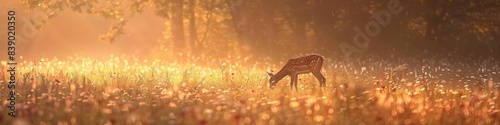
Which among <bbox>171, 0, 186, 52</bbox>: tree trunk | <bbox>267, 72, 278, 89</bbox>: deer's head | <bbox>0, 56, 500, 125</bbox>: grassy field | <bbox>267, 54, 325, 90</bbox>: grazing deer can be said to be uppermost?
<bbox>171, 0, 186, 52</bbox>: tree trunk

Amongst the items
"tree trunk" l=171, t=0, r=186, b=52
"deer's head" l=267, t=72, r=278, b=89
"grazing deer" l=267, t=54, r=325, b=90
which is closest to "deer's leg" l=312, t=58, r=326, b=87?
"grazing deer" l=267, t=54, r=325, b=90

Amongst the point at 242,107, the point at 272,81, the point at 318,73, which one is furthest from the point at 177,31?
the point at 242,107

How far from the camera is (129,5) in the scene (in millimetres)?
31719

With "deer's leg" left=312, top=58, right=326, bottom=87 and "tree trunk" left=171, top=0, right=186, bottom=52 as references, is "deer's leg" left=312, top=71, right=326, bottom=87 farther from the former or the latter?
"tree trunk" left=171, top=0, right=186, bottom=52

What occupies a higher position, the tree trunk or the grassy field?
the tree trunk

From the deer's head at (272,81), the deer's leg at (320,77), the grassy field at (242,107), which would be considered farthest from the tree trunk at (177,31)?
the deer's leg at (320,77)

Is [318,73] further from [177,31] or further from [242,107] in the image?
[177,31]

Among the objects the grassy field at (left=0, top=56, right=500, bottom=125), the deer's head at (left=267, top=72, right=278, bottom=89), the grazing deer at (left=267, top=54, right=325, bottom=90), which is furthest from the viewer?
the grazing deer at (left=267, top=54, right=325, bottom=90)

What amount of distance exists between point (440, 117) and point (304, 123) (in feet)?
6.45

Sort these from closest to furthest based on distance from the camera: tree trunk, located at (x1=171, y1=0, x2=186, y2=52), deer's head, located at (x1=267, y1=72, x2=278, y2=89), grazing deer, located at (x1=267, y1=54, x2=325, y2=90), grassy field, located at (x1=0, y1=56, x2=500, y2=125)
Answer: grassy field, located at (x1=0, y1=56, x2=500, y2=125) < deer's head, located at (x1=267, y1=72, x2=278, y2=89) < grazing deer, located at (x1=267, y1=54, x2=325, y2=90) < tree trunk, located at (x1=171, y1=0, x2=186, y2=52)

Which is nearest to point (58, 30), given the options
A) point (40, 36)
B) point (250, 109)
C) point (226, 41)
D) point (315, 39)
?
point (40, 36)

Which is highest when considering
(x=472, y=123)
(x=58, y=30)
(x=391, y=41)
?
(x=58, y=30)

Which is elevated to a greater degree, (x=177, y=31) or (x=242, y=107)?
(x=177, y=31)

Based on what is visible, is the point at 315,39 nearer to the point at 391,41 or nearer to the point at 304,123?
the point at 391,41
